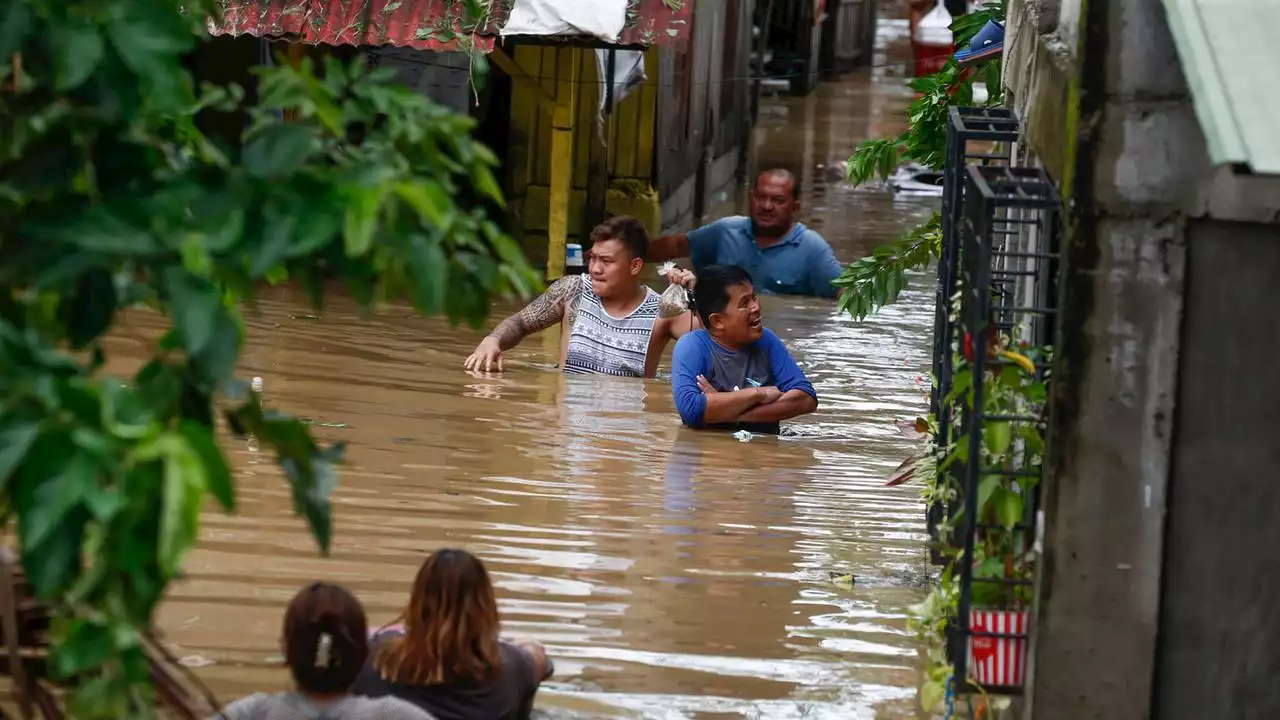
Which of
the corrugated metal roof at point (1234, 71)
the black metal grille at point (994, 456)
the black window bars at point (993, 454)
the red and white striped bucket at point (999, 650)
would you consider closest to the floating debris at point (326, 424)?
the black window bars at point (993, 454)

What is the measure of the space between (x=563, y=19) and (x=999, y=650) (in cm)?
904

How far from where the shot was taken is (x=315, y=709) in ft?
17.0

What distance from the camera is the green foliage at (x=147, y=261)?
322 cm

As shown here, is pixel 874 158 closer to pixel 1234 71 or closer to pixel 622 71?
pixel 622 71

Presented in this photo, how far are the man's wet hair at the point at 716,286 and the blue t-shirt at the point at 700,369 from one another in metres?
0.13

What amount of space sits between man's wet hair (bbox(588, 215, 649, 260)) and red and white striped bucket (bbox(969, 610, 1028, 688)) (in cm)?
554

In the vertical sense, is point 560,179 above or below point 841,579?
above

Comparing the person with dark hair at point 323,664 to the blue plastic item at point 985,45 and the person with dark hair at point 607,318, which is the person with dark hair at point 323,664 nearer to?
the person with dark hair at point 607,318

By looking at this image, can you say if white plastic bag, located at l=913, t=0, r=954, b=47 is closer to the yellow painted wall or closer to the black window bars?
the yellow painted wall

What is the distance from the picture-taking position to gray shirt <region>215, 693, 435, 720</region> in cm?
A: 517

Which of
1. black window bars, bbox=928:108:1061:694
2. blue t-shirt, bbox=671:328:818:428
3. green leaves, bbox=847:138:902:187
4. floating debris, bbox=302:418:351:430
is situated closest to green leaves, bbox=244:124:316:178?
black window bars, bbox=928:108:1061:694

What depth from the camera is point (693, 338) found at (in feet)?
32.9

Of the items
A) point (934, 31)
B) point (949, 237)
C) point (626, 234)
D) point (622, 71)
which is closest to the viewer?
point (949, 237)

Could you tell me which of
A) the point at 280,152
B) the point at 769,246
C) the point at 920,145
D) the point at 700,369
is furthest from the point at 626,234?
the point at 280,152
